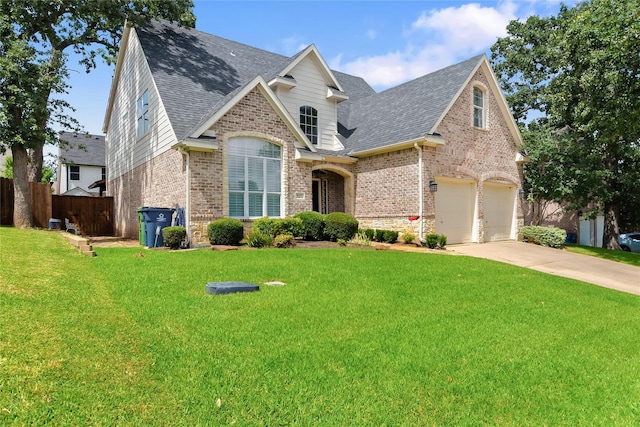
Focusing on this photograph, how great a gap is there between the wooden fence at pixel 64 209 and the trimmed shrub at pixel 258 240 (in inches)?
413

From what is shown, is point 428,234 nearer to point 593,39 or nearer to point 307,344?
point 593,39

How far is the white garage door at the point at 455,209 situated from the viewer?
51.0 ft

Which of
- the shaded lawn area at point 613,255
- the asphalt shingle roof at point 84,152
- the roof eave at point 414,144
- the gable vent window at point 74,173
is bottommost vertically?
the shaded lawn area at point 613,255

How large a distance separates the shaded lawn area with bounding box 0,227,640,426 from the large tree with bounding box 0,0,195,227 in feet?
33.7

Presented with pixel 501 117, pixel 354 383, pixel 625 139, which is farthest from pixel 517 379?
pixel 625 139

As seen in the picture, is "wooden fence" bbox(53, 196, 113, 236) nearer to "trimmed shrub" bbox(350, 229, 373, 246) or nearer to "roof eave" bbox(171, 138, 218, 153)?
"roof eave" bbox(171, 138, 218, 153)

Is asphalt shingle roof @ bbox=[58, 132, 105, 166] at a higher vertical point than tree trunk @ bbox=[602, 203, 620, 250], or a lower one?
higher

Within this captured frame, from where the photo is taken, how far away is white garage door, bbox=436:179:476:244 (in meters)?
15.5

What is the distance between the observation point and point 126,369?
349cm

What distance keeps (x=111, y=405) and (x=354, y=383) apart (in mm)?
2009

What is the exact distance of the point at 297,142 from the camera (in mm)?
14359

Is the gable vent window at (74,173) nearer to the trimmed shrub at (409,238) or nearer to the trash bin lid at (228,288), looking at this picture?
the trimmed shrub at (409,238)

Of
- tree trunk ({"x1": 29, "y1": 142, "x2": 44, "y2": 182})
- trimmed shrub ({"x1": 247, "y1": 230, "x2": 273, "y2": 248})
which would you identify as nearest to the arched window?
trimmed shrub ({"x1": 247, "y1": 230, "x2": 273, "y2": 248})

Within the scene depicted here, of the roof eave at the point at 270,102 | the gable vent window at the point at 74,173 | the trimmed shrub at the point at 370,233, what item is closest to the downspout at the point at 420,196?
the trimmed shrub at the point at 370,233
